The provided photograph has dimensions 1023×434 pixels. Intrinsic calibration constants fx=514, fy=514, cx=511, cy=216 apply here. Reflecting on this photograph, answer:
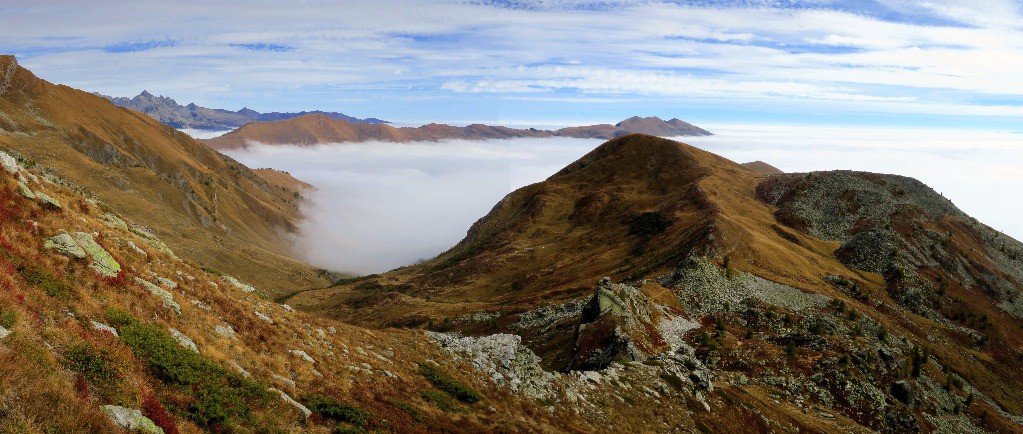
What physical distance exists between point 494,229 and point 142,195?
10084 cm

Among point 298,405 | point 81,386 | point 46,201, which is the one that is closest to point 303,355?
point 298,405

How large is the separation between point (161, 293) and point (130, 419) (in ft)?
30.4

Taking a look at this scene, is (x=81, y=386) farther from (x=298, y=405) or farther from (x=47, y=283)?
(x=298, y=405)

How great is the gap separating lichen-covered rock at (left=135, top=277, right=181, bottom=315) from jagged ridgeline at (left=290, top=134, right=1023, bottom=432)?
57.3 ft

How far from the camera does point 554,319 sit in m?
62.6

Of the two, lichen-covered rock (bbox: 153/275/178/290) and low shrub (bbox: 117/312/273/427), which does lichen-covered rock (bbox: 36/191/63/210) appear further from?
low shrub (bbox: 117/312/273/427)

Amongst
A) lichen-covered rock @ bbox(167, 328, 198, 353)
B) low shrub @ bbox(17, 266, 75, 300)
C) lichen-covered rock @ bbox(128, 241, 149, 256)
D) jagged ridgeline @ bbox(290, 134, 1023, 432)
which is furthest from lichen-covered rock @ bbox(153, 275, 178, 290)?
jagged ridgeline @ bbox(290, 134, 1023, 432)

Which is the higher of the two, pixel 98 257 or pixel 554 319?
pixel 98 257

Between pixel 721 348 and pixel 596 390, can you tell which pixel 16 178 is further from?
pixel 721 348

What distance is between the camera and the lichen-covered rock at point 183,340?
17.4 meters

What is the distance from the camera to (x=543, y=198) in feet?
522

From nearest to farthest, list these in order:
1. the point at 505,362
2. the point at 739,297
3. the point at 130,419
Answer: the point at 130,419
the point at 505,362
the point at 739,297

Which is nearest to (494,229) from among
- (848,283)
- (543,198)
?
(543,198)

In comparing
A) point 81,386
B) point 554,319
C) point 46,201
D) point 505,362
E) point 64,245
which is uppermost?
point 46,201
